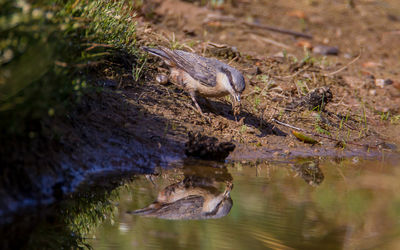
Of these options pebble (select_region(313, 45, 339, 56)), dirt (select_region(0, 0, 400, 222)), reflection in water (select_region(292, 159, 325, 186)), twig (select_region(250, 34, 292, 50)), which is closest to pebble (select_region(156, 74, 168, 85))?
dirt (select_region(0, 0, 400, 222))

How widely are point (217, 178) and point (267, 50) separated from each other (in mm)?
4792

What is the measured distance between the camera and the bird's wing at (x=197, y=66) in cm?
595

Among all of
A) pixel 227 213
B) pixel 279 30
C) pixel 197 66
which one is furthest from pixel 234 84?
pixel 279 30

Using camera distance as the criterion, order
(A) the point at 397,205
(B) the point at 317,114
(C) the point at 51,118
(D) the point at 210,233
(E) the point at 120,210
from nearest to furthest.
A: 1. (D) the point at 210,233
2. (E) the point at 120,210
3. (C) the point at 51,118
4. (A) the point at 397,205
5. (B) the point at 317,114

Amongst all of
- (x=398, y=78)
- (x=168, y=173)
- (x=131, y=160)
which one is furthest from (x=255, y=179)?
(x=398, y=78)

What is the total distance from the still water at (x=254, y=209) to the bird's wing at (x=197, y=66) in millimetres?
1166

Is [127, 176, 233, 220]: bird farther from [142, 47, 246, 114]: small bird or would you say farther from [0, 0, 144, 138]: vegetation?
[142, 47, 246, 114]: small bird

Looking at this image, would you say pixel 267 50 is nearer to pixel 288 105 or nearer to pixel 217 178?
pixel 288 105

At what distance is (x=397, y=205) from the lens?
14.6 ft

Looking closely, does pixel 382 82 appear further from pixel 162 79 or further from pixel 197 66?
pixel 162 79

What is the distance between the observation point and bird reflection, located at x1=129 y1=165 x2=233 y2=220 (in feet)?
12.5

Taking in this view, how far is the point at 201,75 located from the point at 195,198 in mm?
2166

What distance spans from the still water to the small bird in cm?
100

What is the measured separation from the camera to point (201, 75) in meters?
Answer: 5.99
